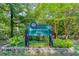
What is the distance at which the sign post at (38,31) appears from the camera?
78.3 inches

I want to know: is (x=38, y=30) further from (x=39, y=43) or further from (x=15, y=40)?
(x=15, y=40)

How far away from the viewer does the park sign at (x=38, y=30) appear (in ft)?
6.52

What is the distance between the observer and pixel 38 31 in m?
1.99

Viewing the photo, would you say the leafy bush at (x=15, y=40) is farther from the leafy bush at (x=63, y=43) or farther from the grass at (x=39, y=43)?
the leafy bush at (x=63, y=43)

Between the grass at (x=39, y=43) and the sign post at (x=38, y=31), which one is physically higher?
the sign post at (x=38, y=31)

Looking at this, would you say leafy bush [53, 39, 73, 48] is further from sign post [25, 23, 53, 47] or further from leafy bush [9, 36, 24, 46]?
leafy bush [9, 36, 24, 46]

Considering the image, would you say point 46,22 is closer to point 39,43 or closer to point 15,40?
point 39,43

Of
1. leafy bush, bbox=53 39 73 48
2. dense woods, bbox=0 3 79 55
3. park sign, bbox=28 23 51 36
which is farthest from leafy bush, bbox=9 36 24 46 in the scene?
leafy bush, bbox=53 39 73 48

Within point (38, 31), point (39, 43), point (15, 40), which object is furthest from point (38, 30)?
point (15, 40)

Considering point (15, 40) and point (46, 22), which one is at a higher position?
point (46, 22)

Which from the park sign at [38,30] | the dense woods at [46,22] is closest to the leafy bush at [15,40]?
the dense woods at [46,22]

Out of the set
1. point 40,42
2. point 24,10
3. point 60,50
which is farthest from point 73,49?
point 24,10

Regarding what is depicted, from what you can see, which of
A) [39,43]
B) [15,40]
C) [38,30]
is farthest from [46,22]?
[15,40]

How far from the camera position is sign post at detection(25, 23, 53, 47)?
1988 millimetres
